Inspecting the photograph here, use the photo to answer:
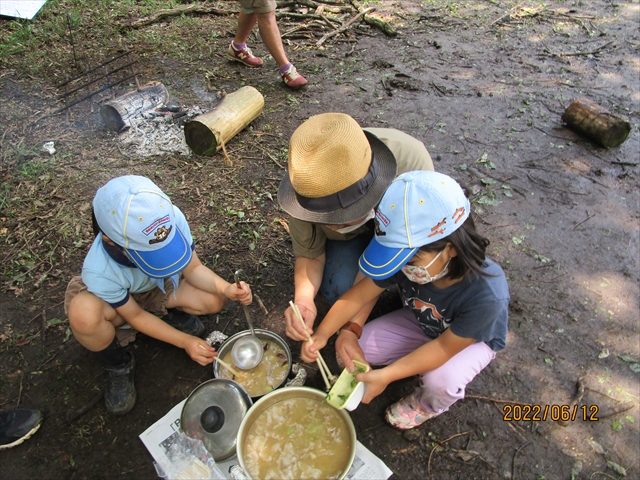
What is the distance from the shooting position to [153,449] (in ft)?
6.63

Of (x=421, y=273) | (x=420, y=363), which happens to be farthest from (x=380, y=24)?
(x=420, y=363)

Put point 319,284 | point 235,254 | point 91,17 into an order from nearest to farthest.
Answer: point 319,284 < point 235,254 < point 91,17

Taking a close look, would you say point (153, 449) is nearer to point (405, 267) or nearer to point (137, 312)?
point (137, 312)

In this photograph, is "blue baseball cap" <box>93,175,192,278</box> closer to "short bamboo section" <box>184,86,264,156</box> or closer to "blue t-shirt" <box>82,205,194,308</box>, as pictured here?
"blue t-shirt" <box>82,205,194,308</box>

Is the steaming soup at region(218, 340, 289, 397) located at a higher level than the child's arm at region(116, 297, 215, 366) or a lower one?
lower

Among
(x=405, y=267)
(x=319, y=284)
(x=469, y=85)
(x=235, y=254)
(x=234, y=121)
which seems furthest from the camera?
(x=469, y=85)

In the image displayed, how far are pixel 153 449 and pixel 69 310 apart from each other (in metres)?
0.83

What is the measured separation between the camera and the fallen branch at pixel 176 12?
19.6ft

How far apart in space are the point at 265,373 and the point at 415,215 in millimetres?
1344

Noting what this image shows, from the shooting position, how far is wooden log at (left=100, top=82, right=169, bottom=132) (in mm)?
4059

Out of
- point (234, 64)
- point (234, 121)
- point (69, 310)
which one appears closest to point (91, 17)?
point (234, 64)

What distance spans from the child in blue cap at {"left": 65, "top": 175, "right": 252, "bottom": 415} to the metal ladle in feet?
0.45

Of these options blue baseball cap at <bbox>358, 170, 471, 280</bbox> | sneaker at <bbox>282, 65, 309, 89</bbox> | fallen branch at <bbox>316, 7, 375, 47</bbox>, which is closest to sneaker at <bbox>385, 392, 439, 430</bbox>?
blue baseball cap at <bbox>358, 170, 471, 280</bbox>
